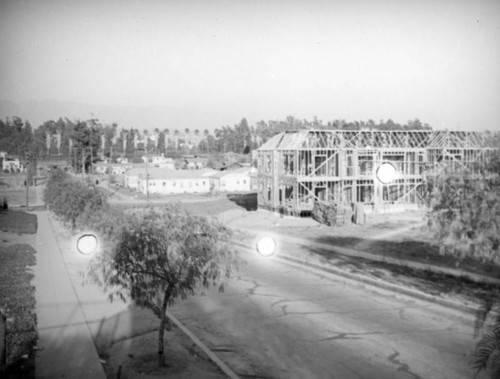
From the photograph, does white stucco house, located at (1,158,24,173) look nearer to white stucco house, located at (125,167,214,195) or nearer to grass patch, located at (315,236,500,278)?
white stucco house, located at (125,167,214,195)

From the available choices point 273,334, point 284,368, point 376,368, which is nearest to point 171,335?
point 273,334

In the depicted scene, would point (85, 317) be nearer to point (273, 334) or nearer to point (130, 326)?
point (130, 326)

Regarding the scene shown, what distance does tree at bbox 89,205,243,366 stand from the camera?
10.7 meters

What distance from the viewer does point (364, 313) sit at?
49.8ft

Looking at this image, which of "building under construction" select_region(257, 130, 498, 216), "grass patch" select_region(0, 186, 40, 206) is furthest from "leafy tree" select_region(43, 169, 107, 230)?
"grass patch" select_region(0, 186, 40, 206)

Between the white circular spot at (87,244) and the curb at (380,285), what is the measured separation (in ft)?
34.3

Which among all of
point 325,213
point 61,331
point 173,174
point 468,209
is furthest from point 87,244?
point 173,174

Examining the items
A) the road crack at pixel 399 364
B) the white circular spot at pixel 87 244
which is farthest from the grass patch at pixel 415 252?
the white circular spot at pixel 87 244

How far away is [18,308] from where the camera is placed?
15.6 m

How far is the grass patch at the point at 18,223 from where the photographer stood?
3594cm

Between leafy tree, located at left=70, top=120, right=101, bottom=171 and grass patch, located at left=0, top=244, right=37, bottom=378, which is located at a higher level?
leafy tree, located at left=70, top=120, right=101, bottom=171

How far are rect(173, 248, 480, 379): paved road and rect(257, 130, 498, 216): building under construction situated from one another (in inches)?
993

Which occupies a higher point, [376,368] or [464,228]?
[464,228]

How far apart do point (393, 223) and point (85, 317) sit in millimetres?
26278
